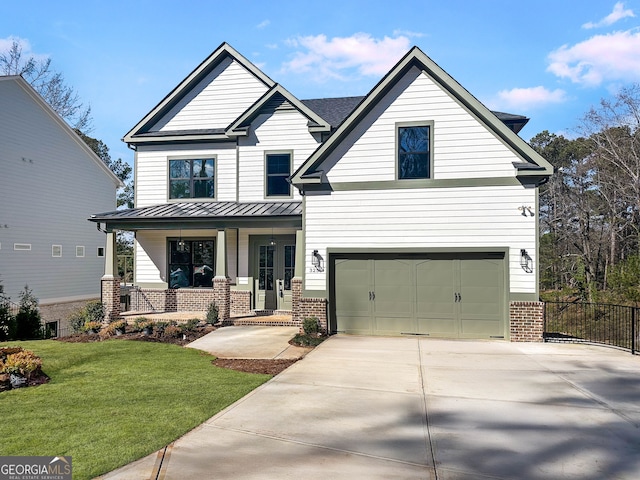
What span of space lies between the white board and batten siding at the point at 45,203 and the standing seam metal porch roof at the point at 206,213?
25.6 ft

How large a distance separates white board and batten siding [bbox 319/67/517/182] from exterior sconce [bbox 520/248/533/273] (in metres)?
2.22

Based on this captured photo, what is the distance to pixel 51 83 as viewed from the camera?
117 ft

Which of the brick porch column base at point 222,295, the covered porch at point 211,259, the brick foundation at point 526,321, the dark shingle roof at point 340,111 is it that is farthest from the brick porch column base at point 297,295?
the dark shingle roof at point 340,111

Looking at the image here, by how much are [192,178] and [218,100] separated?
11.6 feet

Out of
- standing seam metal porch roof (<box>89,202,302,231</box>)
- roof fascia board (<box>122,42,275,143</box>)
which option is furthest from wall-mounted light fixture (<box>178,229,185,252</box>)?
roof fascia board (<box>122,42,275,143</box>)

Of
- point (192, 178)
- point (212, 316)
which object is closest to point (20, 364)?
point (212, 316)

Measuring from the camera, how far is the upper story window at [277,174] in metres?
17.1

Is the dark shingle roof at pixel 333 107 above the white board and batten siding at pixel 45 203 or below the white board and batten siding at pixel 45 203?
above

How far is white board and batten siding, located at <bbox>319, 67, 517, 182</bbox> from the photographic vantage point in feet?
40.4

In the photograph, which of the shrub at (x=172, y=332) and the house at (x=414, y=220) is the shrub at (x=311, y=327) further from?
the shrub at (x=172, y=332)

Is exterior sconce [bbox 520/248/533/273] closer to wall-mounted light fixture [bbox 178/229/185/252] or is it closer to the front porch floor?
the front porch floor

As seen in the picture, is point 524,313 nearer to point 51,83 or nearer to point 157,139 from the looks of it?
point 157,139

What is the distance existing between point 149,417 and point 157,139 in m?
14.7
